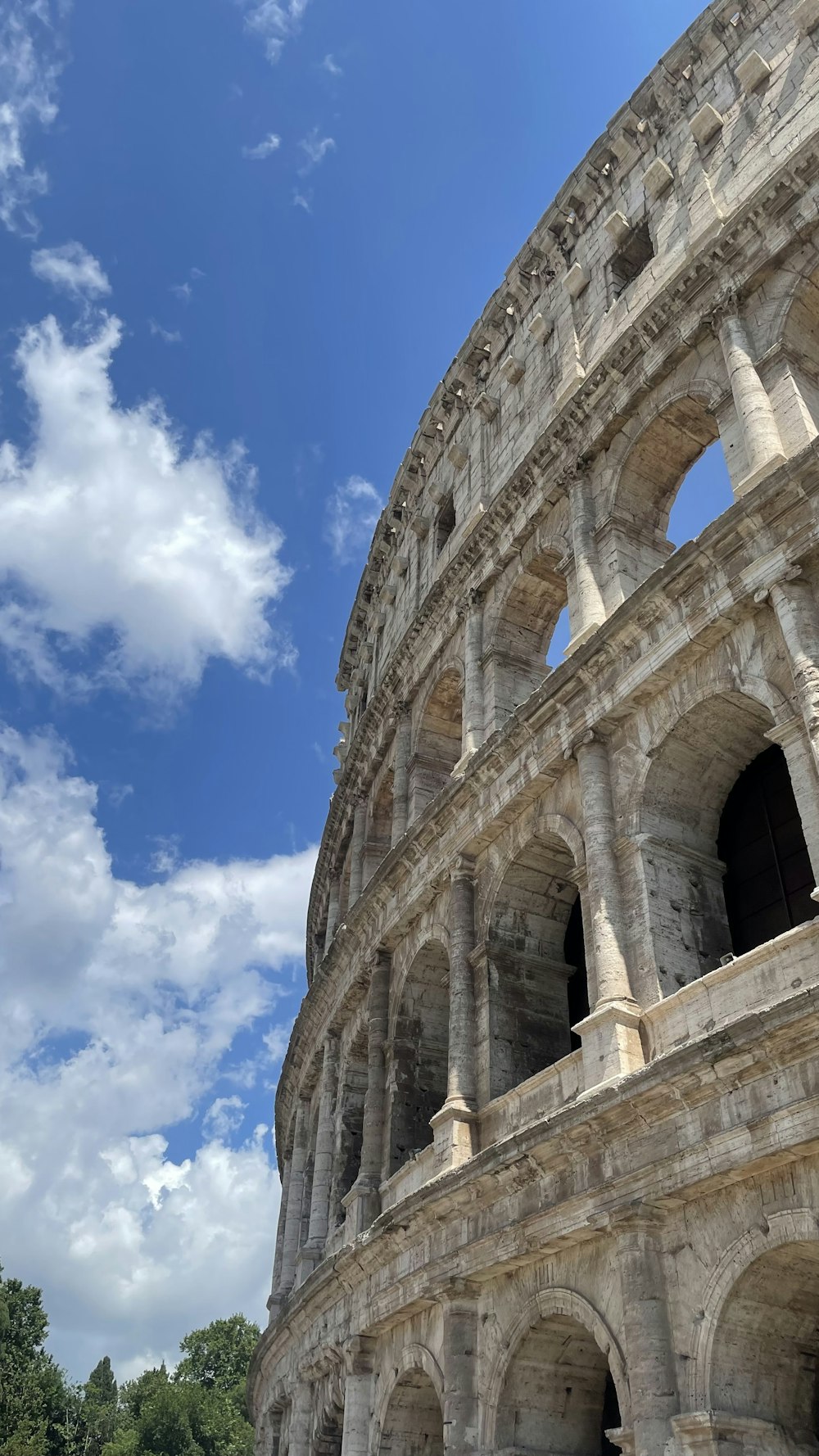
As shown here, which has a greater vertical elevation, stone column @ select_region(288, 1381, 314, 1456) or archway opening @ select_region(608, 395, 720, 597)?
archway opening @ select_region(608, 395, 720, 597)

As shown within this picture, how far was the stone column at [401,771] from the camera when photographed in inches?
691

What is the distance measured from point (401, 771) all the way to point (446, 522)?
203 inches

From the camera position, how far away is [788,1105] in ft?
25.0

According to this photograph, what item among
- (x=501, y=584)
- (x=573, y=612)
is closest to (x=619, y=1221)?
(x=573, y=612)

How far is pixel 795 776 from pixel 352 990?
374 inches

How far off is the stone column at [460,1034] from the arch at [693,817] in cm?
308

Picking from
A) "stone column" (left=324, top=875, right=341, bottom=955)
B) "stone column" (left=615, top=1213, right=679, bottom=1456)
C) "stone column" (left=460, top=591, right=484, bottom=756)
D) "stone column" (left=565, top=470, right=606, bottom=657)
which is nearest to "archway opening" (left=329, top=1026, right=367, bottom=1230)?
"stone column" (left=324, top=875, right=341, bottom=955)

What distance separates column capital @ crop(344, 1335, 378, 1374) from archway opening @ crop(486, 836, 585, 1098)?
140 inches

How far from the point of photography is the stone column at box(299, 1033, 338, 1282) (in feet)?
54.4

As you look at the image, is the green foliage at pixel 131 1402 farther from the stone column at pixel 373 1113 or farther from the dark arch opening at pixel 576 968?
the dark arch opening at pixel 576 968

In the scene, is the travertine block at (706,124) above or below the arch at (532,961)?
above

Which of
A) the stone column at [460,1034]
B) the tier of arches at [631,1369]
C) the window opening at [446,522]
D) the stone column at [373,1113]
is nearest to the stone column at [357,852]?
the stone column at [373,1113]

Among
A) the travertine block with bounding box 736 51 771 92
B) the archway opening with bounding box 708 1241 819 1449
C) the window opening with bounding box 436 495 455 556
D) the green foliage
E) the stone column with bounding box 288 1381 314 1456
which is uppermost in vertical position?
the window opening with bounding box 436 495 455 556

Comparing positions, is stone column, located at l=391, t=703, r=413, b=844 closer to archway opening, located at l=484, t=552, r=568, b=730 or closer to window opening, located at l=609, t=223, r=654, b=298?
archway opening, located at l=484, t=552, r=568, b=730
